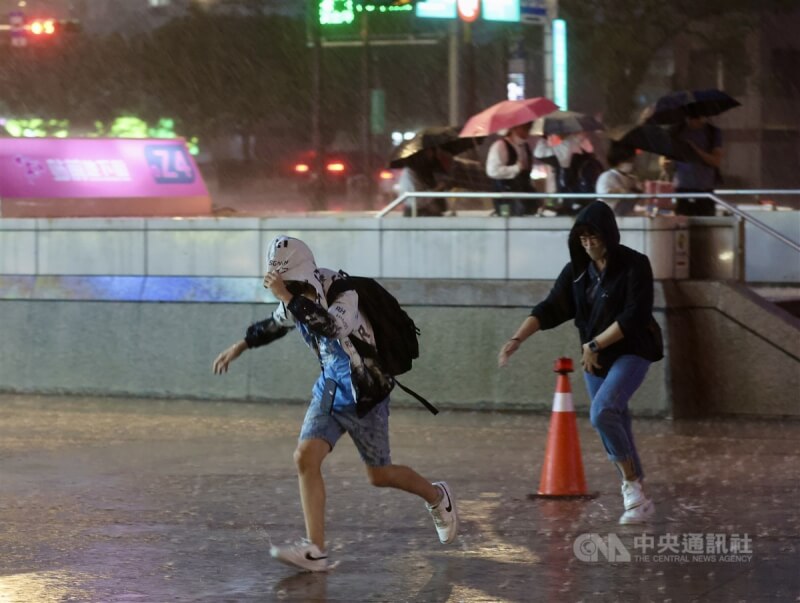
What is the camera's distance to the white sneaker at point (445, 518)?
7.41 m

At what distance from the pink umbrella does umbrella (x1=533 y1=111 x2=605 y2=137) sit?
11 centimetres

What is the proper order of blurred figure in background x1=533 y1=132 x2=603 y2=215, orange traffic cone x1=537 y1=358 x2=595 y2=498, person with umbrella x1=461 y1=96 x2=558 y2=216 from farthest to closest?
1. blurred figure in background x1=533 y1=132 x2=603 y2=215
2. person with umbrella x1=461 y1=96 x2=558 y2=216
3. orange traffic cone x1=537 y1=358 x2=595 y2=498

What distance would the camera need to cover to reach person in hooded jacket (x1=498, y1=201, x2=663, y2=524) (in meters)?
8.10

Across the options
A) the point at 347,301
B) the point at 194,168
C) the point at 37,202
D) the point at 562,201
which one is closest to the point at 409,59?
the point at 194,168

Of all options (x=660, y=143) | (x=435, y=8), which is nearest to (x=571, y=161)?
(x=660, y=143)

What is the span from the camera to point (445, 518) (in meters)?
7.41

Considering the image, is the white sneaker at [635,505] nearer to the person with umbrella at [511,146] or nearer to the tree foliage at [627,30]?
the person with umbrella at [511,146]

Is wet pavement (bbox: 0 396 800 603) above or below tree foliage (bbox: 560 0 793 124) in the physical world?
below

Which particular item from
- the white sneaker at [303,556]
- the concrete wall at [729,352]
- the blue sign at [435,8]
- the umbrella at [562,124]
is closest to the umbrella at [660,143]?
the umbrella at [562,124]

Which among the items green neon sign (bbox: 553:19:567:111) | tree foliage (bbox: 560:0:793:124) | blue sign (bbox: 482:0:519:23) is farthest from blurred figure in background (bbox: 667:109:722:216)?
tree foliage (bbox: 560:0:793:124)

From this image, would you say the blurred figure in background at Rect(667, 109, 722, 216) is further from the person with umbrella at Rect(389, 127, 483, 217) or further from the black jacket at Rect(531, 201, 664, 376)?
the black jacket at Rect(531, 201, 664, 376)

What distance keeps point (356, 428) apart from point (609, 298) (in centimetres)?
186

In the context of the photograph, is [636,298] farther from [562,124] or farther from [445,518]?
[562,124]

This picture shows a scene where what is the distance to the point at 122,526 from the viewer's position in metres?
8.11
